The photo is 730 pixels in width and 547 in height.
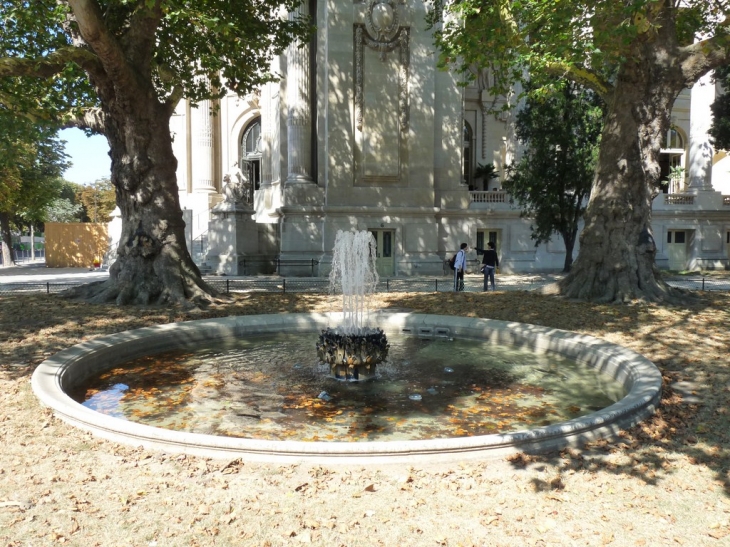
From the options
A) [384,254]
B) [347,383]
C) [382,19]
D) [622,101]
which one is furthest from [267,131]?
[347,383]

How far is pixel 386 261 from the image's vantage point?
2606 cm

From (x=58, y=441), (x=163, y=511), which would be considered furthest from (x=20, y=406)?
(x=163, y=511)

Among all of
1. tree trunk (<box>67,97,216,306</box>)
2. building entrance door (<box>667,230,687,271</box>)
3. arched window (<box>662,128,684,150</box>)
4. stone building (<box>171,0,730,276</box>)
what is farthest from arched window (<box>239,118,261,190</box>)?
arched window (<box>662,128,684,150</box>)

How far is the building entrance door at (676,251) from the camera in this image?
3023 centimetres

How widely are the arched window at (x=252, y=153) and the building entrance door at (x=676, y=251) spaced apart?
22.9 meters

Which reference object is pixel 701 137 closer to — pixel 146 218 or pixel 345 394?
pixel 146 218

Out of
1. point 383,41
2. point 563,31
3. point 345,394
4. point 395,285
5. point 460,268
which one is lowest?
point 345,394

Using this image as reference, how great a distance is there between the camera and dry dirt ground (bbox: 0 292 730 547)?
4207 mm

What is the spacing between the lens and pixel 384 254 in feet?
85.5

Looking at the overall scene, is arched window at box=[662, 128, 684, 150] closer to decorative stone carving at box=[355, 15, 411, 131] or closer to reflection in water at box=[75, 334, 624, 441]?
decorative stone carving at box=[355, 15, 411, 131]

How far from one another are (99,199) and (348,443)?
226 ft

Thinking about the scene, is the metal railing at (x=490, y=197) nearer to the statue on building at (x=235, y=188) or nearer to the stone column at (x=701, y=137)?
the stone column at (x=701, y=137)

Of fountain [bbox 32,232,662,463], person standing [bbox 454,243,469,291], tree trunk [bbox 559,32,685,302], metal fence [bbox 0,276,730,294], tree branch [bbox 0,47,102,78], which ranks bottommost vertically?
fountain [bbox 32,232,662,463]

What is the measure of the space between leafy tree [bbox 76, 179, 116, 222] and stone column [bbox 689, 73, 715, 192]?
55.5 metres
